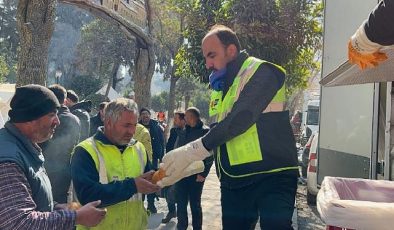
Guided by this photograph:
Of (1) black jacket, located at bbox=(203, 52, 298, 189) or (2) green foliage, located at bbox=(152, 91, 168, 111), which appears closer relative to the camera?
(1) black jacket, located at bbox=(203, 52, 298, 189)

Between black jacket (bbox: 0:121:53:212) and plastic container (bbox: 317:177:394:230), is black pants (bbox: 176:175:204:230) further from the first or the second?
plastic container (bbox: 317:177:394:230)

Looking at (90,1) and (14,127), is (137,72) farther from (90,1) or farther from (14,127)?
(14,127)

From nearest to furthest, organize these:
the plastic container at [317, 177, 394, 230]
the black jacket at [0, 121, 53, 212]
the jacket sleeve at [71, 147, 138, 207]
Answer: the plastic container at [317, 177, 394, 230] < the black jacket at [0, 121, 53, 212] < the jacket sleeve at [71, 147, 138, 207]

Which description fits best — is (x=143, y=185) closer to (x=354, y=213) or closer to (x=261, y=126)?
(x=261, y=126)

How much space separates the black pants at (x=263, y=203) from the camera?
2.86m

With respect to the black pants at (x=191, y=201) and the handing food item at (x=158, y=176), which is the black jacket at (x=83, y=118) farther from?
the handing food item at (x=158, y=176)

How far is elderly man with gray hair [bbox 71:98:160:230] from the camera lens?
9.16ft

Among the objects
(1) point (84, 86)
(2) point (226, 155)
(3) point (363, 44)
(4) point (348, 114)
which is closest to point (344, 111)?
(4) point (348, 114)

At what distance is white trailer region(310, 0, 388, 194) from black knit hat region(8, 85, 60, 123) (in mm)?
2167

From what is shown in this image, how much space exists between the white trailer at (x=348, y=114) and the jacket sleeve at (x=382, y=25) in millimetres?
1586

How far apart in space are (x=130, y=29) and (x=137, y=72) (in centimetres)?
111

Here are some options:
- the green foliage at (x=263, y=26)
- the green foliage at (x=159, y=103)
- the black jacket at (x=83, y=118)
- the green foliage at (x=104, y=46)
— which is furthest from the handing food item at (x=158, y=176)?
the green foliage at (x=159, y=103)

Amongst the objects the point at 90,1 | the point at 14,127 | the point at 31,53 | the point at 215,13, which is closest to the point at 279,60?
the point at 215,13

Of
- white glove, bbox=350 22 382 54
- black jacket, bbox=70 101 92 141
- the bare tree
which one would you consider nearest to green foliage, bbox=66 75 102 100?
the bare tree
